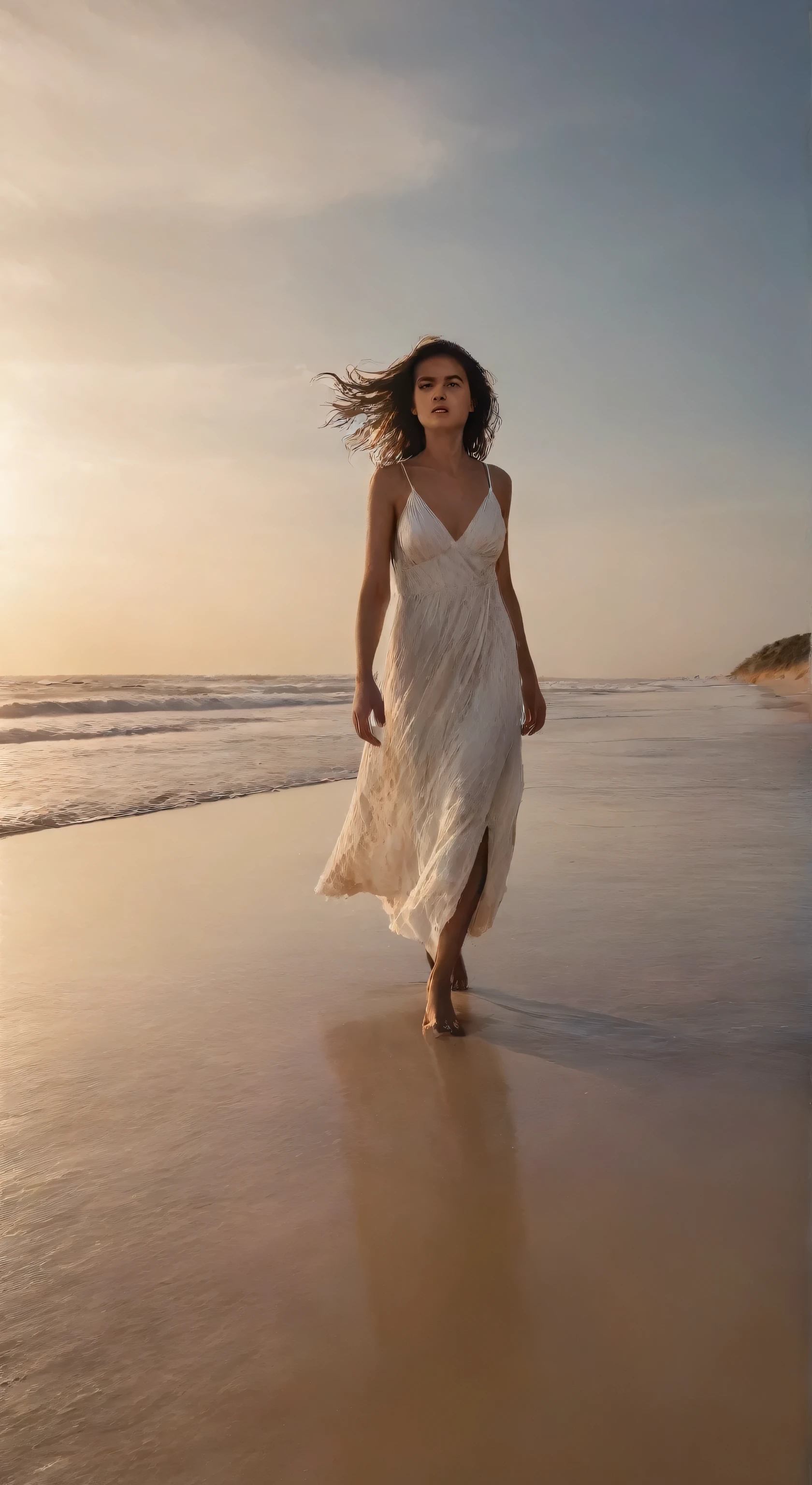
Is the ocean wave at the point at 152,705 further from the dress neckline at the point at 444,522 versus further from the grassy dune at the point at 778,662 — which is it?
the dress neckline at the point at 444,522

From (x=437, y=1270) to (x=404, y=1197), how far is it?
230 mm

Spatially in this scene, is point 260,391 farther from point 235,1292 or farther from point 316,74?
point 235,1292

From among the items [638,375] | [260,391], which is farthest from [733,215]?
[260,391]

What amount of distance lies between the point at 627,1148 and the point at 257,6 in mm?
6004

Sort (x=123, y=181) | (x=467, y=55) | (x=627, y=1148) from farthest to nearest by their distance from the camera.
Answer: (x=123, y=181), (x=467, y=55), (x=627, y=1148)

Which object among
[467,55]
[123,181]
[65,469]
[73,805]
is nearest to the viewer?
[467,55]

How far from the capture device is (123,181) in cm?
845

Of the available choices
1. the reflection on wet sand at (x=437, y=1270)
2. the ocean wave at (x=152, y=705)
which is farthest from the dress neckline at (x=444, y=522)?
the ocean wave at (x=152, y=705)

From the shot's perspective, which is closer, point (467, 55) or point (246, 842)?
point (246, 842)

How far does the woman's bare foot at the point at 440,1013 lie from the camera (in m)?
2.67

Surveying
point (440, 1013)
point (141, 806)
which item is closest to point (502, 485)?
point (440, 1013)

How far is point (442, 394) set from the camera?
3232mm

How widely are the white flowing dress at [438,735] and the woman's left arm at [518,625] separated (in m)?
0.07

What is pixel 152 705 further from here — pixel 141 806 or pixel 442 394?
pixel 442 394
